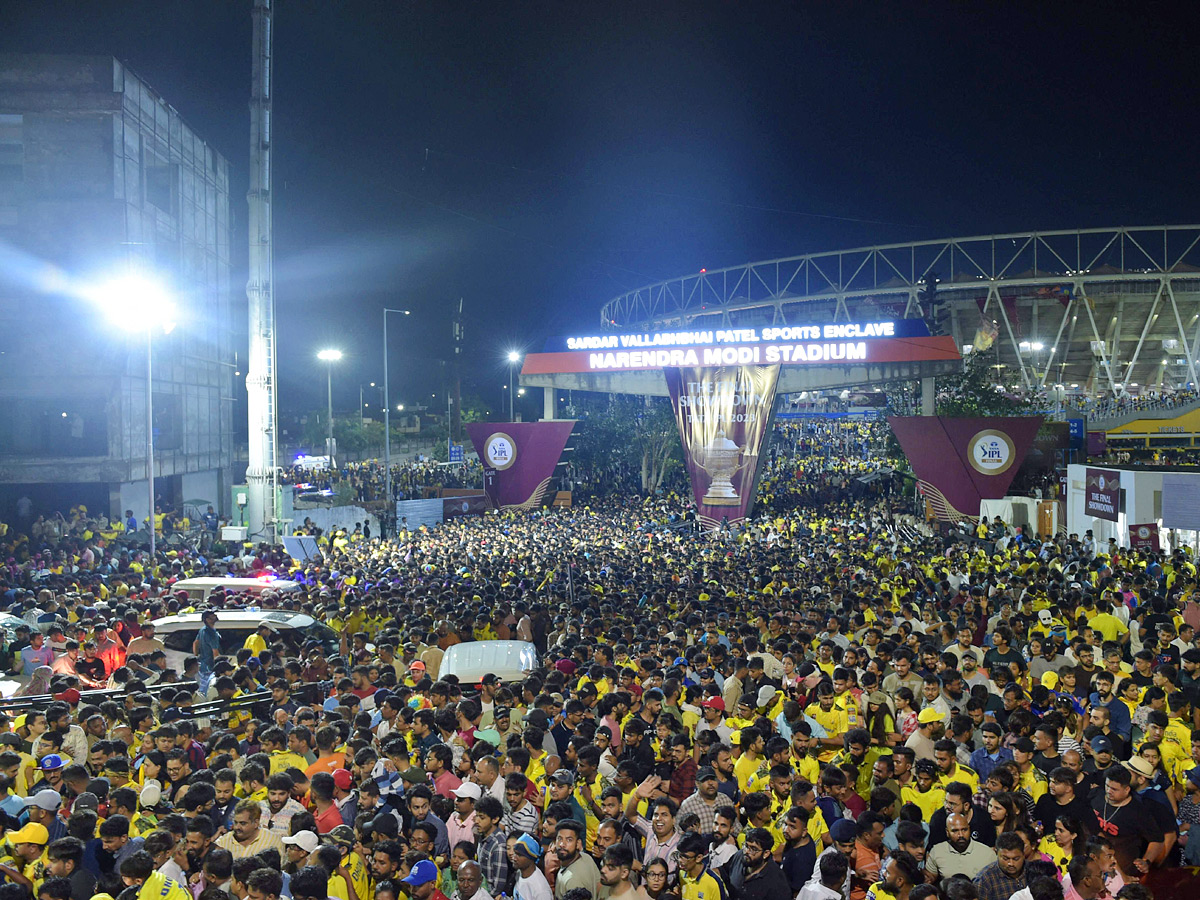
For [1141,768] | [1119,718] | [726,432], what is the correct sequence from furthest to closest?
[726,432] → [1119,718] → [1141,768]

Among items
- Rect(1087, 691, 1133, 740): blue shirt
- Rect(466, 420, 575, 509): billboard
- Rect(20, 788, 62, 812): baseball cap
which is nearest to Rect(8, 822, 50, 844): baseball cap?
Rect(20, 788, 62, 812): baseball cap

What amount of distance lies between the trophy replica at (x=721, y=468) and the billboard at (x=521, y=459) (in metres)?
5.51

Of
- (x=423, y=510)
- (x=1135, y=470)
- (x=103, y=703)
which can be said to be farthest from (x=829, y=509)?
(x=103, y=703)

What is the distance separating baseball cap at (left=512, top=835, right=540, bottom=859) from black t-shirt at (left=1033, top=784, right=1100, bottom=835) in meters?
3.15

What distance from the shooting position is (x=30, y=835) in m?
5.43

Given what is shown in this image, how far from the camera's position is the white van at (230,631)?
12.1 metres

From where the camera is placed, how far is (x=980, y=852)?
5047 mm

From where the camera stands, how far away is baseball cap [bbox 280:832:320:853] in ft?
16.9

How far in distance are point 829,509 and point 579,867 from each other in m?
23.1

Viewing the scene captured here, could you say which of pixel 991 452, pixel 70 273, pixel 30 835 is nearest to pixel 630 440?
pixel 991 452

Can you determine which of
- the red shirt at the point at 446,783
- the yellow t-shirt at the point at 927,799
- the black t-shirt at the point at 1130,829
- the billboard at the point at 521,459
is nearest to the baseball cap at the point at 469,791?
the red shirt at the point at 446,783

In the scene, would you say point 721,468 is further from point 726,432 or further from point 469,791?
point 469,791

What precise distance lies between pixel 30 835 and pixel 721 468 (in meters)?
24.5

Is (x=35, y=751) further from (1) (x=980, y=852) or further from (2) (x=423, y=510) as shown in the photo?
(2) (x=423, y=510)
